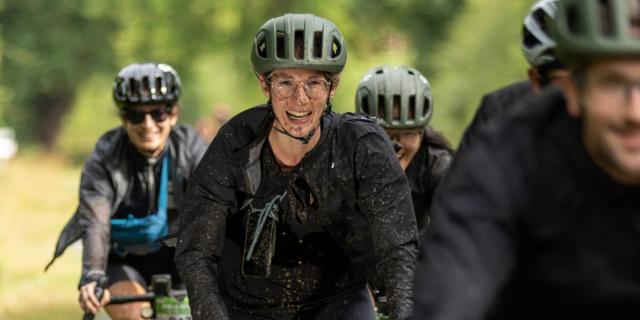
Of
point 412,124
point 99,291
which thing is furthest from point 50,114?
point 99,291

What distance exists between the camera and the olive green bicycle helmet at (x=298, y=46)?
6.26 m

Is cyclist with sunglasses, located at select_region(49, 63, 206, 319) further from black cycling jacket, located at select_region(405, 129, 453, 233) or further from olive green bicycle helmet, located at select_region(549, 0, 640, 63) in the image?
olive green bicycle helmet, located at select_region(549, 0, 640, 63)

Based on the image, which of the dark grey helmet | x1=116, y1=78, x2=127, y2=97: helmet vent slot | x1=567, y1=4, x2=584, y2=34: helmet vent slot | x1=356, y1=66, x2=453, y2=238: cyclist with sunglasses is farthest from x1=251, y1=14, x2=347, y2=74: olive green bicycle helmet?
x1=116, y1=78, x2=127, y2=97: helmet vent slot

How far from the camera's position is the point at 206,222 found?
19.2ft

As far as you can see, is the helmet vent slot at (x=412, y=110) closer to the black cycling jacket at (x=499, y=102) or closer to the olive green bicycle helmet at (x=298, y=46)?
the olive green bicycle helmet at (x=298, y=46)

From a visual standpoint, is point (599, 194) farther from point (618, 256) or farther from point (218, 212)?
point (218, 212)

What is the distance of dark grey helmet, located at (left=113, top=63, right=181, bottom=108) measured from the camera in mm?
9562

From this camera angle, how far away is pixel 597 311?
3592 millimetres

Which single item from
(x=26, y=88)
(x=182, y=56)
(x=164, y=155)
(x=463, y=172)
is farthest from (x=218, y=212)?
(x=26, y=88)

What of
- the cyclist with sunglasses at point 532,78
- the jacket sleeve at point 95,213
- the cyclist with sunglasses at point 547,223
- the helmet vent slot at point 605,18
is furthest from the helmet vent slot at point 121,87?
the helmet vent slot at point 605,18

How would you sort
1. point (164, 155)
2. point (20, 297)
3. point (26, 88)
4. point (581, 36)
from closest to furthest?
point (581, 36), point (164, 155), point (20, 297), point (26, 88)

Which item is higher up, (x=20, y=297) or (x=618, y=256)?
(x=618, y=256)

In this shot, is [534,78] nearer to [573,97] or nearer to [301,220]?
[301,220]

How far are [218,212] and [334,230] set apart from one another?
1.66ft
